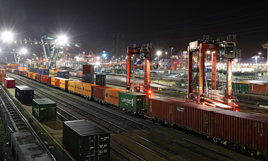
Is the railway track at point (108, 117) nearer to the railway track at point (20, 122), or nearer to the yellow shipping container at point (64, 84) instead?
the railway track at point (20, 122)

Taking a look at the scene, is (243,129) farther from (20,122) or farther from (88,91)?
(88,91)

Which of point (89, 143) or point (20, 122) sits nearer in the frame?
point (89, 143)

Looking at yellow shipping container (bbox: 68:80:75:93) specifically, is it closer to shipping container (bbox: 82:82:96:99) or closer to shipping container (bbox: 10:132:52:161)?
shipping container (bbox: 82:82:96:99)

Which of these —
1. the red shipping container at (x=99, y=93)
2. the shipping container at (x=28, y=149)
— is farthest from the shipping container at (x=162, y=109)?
the shipping container at (x=28, y=149)

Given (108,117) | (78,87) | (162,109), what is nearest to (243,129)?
(162,109)

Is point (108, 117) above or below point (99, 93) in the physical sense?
below

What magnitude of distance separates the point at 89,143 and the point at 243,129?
35.6 ft

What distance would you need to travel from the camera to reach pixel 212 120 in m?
17.6

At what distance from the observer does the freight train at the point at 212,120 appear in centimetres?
1462

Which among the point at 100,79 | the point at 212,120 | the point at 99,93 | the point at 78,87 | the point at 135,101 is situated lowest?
the point at 212,120

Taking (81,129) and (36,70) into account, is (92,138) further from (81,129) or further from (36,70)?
(36,70)

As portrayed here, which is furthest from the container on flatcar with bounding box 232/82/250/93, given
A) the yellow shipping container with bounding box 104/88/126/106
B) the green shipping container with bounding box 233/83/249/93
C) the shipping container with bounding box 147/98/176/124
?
the shipping container with bounding box 147/98/176/124

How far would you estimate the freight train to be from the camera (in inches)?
575

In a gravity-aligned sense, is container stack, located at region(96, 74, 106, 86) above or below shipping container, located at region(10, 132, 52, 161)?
above
